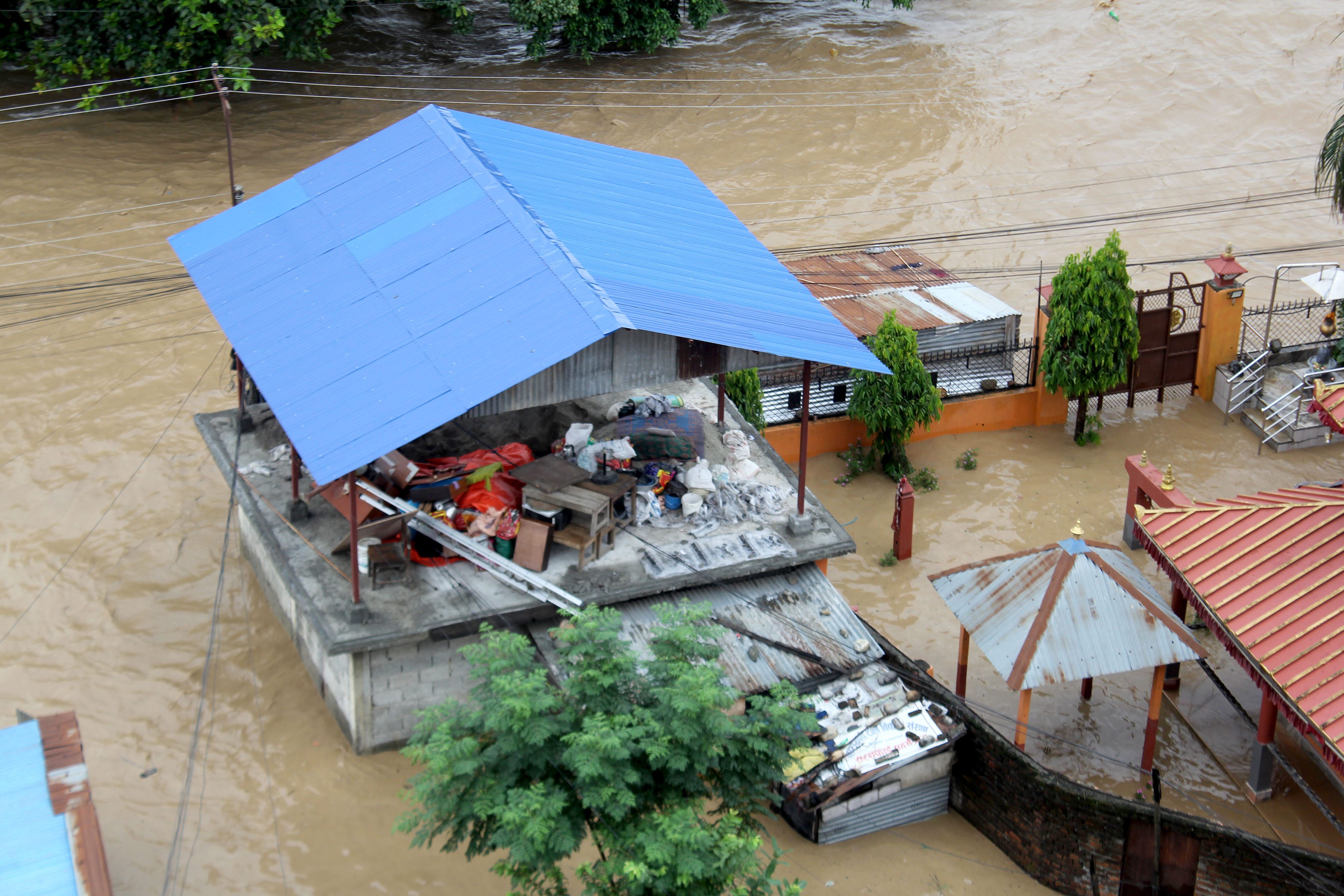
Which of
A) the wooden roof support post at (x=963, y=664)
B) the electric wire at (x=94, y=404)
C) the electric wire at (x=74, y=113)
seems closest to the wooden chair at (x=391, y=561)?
the wooden roof support post at (x=963, y=664)

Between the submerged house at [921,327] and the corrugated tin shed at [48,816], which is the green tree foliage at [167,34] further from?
the corrugated tin shed at [48,816]

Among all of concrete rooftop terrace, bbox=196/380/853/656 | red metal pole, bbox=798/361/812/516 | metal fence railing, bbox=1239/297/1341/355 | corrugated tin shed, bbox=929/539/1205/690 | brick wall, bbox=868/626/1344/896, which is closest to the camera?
brick wall, bbox=868/626/1344/896

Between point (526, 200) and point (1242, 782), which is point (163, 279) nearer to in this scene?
point (526, 200)

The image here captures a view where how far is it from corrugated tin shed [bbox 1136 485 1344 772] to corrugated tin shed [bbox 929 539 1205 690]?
21.0 inches

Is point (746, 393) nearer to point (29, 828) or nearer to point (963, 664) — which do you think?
point (963, 664)

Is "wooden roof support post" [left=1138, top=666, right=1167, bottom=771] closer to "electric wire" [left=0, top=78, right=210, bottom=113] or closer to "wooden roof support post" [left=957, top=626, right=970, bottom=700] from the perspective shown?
"wooden roof support post" [left=957, top=626, right=970, bottom=700]

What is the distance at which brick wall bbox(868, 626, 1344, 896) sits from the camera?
1190 centimetres

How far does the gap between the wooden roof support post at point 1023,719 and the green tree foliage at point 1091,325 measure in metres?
7.64

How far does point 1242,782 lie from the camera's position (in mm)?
14531

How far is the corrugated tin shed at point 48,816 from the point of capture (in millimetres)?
10070

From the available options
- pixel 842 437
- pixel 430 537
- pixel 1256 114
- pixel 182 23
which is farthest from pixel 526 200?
pixel 1256 114

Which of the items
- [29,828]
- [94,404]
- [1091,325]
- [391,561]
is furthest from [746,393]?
[29,828]

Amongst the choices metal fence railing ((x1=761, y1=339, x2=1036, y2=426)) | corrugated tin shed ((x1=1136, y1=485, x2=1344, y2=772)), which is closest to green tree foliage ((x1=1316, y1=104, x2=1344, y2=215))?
metal fence railing ((x1=761, y1=339, x2=1036, y2=426))

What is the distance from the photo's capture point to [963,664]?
592 inches
